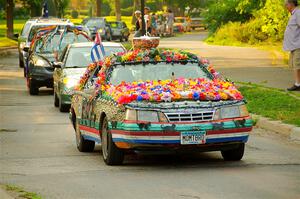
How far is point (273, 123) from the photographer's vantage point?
16047 mm

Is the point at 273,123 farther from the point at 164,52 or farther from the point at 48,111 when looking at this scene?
the point at 48,111

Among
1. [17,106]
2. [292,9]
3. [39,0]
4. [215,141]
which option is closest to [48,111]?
[17,106]

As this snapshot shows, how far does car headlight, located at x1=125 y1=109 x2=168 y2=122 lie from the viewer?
11531 mm

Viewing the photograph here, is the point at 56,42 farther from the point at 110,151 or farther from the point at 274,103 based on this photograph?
the point at 110,151

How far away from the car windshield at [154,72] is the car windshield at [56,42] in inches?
489

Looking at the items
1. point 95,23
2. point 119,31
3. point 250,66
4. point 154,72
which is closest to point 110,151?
point 154,72

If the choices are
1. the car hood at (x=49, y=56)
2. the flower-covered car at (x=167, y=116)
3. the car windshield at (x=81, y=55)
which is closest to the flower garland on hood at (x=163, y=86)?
the flower-covered car at (x=167, y=116)

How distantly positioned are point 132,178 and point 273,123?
217 inches

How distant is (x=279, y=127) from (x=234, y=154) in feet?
11.5

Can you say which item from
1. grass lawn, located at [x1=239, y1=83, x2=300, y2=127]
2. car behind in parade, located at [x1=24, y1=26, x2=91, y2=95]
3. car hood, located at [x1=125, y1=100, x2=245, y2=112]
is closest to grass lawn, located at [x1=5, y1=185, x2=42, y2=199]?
car hood, located at [x1=125, y1=100, x2=245, y2=112]

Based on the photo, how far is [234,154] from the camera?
12305 mm

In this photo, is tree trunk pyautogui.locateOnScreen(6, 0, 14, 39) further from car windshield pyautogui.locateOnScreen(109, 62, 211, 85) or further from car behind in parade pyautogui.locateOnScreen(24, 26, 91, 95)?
car windshield pyautogui.locateOnScreen(109, 62, 211, 85)

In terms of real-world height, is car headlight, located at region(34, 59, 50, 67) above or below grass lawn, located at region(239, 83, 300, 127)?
below

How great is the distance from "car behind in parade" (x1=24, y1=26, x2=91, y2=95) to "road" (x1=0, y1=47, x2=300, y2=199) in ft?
26.0
